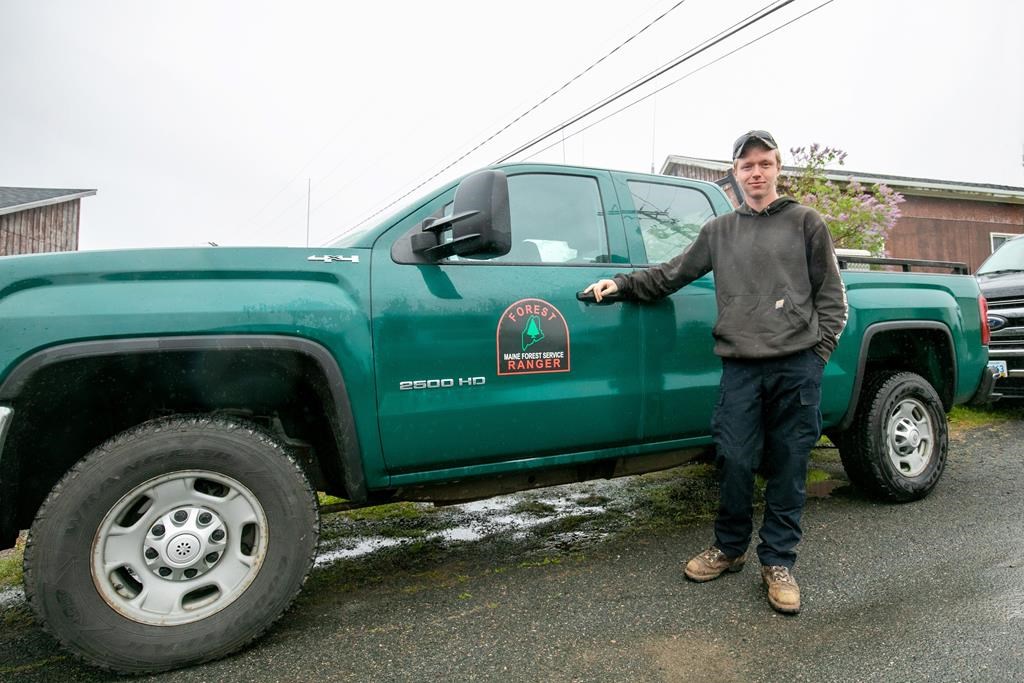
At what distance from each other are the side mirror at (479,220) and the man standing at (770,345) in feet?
1.93

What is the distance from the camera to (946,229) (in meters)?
17.2

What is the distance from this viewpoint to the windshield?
730 cm

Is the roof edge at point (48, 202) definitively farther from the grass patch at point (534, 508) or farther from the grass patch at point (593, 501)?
the grass patch at point (593, 501)

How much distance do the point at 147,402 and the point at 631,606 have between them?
81.9 inches

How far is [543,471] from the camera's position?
301cm

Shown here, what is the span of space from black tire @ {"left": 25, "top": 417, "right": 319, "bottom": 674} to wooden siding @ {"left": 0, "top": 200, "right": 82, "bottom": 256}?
63.9ft

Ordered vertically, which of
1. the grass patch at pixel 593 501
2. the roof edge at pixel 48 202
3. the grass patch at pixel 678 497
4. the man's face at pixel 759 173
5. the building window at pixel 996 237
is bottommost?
the grass patch at pixel 593 501

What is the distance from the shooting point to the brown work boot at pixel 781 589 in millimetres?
2518

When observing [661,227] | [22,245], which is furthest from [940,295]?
[22,245]

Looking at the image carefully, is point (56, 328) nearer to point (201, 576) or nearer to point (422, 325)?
point (201, 576)

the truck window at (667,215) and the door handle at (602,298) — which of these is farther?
the truck window at (667,215)

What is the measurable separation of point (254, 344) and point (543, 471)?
1391mm

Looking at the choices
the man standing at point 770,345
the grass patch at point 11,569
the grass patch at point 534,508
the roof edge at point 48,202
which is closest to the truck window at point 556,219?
the man standing at point 770,345

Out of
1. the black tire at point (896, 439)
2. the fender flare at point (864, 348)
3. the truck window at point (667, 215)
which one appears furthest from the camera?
the black tire at point (896, 439)
